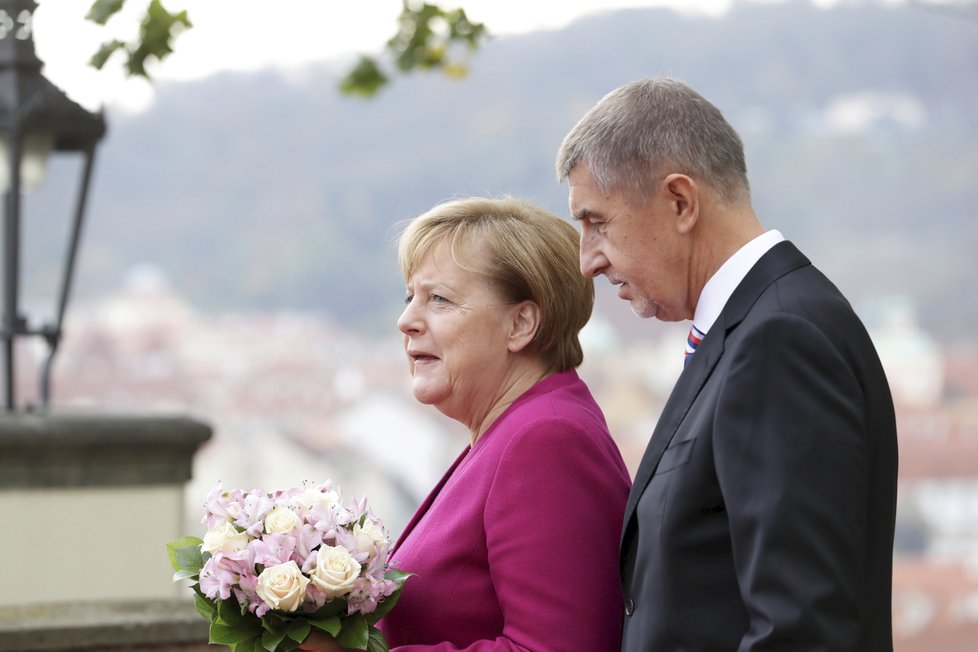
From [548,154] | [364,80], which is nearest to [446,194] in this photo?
[548,154]

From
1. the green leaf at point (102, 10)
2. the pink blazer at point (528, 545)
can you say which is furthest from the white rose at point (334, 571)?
the green leaf at point (102, 10)

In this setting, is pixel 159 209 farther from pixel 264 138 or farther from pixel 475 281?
pixel 475 281

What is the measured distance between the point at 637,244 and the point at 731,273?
19 cm

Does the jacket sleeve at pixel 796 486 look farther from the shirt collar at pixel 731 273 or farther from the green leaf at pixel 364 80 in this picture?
the green leaf at pixel 364 80

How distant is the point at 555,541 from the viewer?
261 centimetres

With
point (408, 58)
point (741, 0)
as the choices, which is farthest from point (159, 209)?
point (408, 58)

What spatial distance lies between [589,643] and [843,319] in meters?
0.86

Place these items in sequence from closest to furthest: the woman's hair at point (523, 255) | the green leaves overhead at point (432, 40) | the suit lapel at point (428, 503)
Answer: the woman's hair at point (523, 255)
the suit lapel at point (428, 503)
the green leaves overhead at point (432, 40)

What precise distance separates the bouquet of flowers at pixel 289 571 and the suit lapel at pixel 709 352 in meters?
0.57

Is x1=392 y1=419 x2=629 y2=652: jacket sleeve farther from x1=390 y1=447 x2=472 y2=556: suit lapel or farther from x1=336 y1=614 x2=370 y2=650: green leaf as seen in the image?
x1=390 y1=447 x2=472 y2=556: suit lapel

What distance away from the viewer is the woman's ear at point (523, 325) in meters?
2.93

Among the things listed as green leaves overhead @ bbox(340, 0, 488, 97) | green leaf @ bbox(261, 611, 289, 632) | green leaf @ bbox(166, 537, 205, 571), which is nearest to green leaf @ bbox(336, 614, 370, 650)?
green leaf @ bbox(261, 611, 289, 632)

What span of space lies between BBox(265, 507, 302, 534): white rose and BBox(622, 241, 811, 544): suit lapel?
684 millimetres

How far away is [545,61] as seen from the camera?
4075 cm
